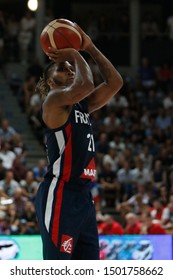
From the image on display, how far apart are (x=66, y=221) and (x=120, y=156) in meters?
12.6

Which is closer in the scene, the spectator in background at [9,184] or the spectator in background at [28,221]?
the spectator in background at [28,221]

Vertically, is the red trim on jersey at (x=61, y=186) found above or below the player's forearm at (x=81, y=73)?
below

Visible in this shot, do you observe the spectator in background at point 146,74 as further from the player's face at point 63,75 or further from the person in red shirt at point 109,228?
the player's face at point 63,75

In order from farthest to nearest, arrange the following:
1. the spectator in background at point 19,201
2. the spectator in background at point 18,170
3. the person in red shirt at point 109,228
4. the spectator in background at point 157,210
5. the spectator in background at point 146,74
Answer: the spectator in background at point 146,74 → the spectator in background at point 18,170 → the spectator in background at point 157,210 → the spectator in background at point 19,201 → the person in red shirt at point 109,228

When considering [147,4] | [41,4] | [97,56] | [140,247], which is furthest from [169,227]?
[147,4]

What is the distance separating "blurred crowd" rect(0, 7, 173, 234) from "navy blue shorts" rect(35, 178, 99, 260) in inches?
307

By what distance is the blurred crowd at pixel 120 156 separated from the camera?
14.1 m

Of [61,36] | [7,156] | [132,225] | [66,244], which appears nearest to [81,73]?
[61,36]

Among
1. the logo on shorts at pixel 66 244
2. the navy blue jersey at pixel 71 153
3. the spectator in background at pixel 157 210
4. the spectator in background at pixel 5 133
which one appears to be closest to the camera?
the logo on shorts at pixel 66 244


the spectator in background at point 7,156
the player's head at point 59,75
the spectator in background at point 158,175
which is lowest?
the spectator in background at point 158,175

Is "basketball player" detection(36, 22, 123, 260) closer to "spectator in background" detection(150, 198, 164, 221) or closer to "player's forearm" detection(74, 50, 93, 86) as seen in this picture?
"player's forearm" detection(74, 50, 93, 86)

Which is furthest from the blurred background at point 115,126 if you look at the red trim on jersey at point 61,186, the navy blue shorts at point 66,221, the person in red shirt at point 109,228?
the red trim on jersey at point 61,186

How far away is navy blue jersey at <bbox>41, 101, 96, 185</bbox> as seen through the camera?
17.9 ft

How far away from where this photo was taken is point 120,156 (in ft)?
59.1
